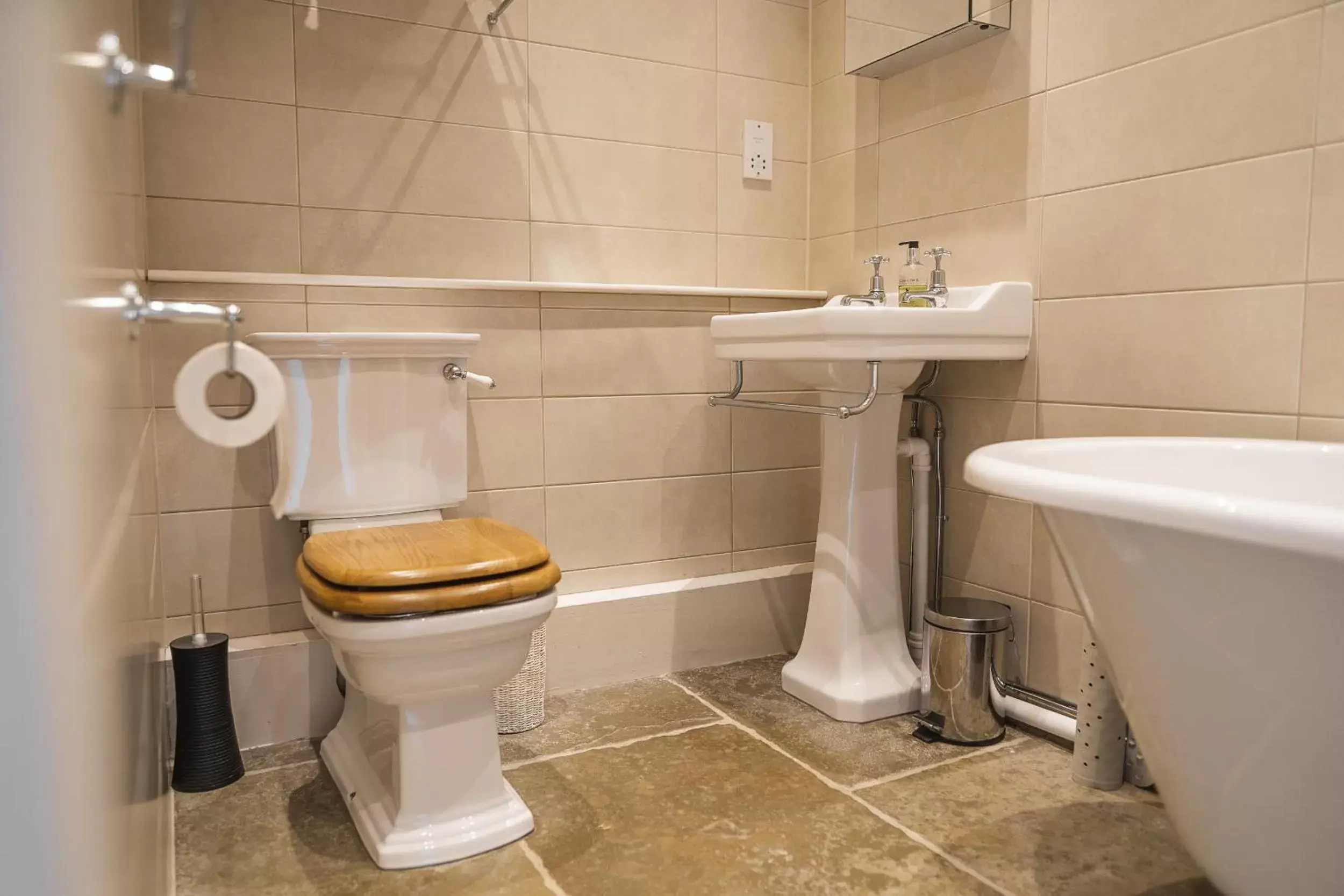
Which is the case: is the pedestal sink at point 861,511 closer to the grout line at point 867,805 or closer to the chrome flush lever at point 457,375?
the grout line at point 867,805

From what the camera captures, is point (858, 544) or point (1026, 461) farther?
point (858, 544)

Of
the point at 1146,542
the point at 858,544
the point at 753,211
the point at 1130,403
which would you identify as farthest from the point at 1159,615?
the point at 753,211

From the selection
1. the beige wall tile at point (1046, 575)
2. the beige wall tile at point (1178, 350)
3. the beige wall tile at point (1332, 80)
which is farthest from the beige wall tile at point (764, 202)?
the beige wall tile at point (1332, 80)

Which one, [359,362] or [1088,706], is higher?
[359,362]

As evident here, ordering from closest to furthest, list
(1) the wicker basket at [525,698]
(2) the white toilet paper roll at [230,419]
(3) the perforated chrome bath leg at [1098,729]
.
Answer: (2) the white toilet paper roll at [230,419] < (3) the perforated chrome bath leg at [1098,729] < (1) the wicker basket at [525,698]

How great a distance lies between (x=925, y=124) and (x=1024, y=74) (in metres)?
0.31

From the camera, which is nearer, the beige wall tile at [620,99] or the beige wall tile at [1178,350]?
the beige wall tile at [1178,350]

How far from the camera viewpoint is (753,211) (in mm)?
2639

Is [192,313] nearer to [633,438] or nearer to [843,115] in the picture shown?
[633,438]

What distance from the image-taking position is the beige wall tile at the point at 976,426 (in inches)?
82.7

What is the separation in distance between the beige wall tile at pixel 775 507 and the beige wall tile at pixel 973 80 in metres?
0.96

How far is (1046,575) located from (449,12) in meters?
1.85

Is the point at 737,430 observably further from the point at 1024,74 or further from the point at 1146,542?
the point at 1146,542

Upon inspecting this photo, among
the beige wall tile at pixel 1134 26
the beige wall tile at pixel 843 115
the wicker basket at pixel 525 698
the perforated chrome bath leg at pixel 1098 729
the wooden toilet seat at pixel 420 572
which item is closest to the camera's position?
the wooden toilet seat at pixel 420 572
